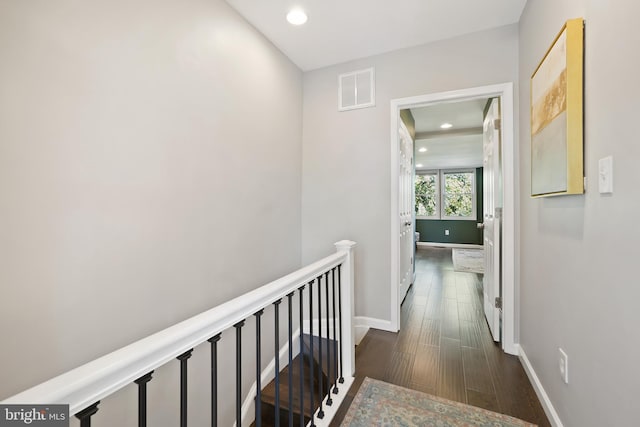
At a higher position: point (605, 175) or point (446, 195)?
point (446, 195)

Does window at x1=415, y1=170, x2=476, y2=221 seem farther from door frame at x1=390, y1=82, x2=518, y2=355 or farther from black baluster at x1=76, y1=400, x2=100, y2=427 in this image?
black baluster at x1=76, y1=400, x2=100, y2=427

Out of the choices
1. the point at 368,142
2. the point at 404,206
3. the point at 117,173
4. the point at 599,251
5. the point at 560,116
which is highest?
the point at 368,142

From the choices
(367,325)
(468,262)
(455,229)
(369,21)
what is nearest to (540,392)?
(367,325)

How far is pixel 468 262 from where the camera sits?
591cm

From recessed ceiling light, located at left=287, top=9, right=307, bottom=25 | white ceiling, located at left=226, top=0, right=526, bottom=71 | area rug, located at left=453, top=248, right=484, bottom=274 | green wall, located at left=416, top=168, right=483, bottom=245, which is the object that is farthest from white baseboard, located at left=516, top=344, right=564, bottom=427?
green wall, located at left=416, top=168, right=483, bottom=245

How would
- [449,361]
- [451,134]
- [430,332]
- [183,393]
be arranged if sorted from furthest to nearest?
[451,134]
[430,332]
[449,361]
[183,393]

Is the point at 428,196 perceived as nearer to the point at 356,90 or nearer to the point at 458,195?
the point at 458,195

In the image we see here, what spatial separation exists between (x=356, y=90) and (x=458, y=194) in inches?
276

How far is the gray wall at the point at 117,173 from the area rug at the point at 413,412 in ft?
3.46

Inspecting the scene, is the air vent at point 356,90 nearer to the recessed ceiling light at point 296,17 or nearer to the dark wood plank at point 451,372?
the recessed ceiling light at point 296,17

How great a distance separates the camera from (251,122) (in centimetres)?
225

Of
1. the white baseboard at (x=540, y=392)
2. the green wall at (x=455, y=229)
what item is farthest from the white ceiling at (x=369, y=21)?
the green wall at (x=455, y=229)

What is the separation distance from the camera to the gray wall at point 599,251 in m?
0.89

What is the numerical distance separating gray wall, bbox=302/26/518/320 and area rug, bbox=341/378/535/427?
3.05 ft
